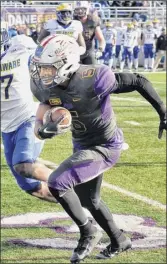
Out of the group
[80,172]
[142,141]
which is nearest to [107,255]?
[80,172]

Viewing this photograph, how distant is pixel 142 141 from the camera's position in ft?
36.4

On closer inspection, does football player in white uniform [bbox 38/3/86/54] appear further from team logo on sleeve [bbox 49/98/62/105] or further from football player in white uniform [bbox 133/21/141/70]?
football player in white uniform [bbox 133/21/141/70]

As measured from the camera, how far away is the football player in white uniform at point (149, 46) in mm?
24578

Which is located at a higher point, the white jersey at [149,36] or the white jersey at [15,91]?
the white jersey at [15,91]

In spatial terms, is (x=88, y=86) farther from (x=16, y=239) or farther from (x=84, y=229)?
(x=16, y=239)

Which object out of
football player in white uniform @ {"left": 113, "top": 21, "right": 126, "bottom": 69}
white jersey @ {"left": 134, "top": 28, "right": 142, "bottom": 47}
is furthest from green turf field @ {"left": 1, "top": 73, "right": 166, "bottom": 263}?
white jersey @ {"left": 134, "top": 28, "right": 142, "bottom": 47}

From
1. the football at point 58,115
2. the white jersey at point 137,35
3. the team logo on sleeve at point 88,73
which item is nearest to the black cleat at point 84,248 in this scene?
the football at point 58,115

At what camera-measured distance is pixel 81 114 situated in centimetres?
448

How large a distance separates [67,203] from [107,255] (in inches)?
23.3

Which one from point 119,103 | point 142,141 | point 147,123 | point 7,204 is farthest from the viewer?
point 119,103

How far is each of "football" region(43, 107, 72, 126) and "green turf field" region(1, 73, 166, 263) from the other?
2417 millimetres

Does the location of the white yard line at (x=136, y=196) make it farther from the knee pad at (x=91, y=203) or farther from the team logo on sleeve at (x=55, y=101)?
the team logo on sleeve at (x=55, y=101)

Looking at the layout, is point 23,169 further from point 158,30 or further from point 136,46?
point 158,30

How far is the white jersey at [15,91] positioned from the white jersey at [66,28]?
4104 millimetres
